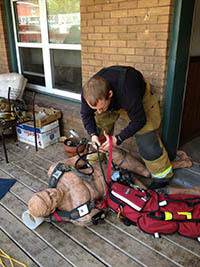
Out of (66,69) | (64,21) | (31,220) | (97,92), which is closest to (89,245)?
(31,220)

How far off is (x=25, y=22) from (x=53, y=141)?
82.5 inches

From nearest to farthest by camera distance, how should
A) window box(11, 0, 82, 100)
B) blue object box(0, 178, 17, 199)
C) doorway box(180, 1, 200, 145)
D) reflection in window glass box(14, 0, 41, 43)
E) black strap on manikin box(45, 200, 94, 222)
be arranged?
black strap on manikin box(45, 200, 94, 222) → blue object box(0, 178, 17, 199) → doorway box(180, 1, 200, 145) → window box(11, 0, 82, 100) → reflection in window glass box(14, 0, 41, 43)

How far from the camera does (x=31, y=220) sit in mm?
2256

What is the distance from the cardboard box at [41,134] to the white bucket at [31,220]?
5.00 feet

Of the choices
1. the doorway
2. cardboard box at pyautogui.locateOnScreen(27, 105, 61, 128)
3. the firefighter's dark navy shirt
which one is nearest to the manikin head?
the firefighter's dark navy shirt

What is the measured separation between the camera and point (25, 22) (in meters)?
4.23

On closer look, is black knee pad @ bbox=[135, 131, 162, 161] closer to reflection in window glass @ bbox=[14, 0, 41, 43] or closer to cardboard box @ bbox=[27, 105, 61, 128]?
cardboard box @ bbox=[27, 105, 61, 128]

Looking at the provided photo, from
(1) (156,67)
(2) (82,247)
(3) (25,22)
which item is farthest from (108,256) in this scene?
(3) (25,22)

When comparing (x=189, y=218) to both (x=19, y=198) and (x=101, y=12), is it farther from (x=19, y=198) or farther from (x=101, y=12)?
(x=101, y=12)

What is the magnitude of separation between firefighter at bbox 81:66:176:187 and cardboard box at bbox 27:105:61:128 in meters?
1.07

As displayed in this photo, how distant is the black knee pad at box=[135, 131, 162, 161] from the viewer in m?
2.50

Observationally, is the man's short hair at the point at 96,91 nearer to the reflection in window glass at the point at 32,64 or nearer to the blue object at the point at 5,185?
the blue object at the point at 5,185

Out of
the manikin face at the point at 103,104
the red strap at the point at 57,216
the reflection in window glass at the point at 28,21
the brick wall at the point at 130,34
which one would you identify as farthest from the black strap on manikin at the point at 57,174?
the reflection in window glass at the point at 28,21

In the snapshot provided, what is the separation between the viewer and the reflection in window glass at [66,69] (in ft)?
12.3
